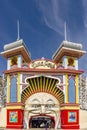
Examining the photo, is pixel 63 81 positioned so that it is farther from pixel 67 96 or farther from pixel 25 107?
pixel 25 107

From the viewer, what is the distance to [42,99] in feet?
169

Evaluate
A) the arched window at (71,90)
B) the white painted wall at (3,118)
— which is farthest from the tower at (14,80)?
the arched window at (71,90)

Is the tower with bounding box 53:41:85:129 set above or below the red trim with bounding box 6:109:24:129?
above

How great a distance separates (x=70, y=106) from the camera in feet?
167

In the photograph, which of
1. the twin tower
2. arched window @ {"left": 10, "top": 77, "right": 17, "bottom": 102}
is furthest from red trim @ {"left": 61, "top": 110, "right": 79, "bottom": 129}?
arched window @ {"left": 10, "top": 77, "right": 17, "bottom": 102}

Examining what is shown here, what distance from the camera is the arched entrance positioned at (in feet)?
168

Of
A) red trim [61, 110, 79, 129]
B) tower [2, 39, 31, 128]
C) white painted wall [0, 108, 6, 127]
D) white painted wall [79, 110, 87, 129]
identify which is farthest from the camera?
white painted wall [0, 108, 6, 127]

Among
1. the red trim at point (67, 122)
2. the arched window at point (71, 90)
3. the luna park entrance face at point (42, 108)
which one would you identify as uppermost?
the arched window at point (71, 90)

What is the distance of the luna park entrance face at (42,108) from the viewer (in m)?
51.3

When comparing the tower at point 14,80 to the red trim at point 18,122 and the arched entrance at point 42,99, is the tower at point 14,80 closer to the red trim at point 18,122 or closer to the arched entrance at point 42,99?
the red trim at point 18,122

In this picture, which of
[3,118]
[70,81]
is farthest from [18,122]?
[70,81]

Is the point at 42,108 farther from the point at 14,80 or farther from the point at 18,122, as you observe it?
the point at 14,80

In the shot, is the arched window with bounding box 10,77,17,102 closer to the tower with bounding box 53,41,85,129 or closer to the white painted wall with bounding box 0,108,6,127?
the white painted wall with bounding box 0,108,6,127

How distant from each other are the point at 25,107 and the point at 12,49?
32.5ft
